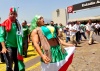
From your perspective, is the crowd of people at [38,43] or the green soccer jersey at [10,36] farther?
the green soccer jersey at [10,36]

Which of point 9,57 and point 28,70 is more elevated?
point 9,57

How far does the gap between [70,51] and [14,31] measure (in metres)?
1.44

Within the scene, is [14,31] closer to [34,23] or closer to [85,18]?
[34,23]

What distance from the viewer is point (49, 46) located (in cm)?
496

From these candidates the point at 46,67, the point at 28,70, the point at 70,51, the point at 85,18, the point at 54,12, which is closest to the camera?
the point at 46,67

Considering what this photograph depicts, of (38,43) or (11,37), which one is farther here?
(11,37)

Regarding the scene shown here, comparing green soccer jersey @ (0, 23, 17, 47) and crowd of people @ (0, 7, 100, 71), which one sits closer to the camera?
crowd of people @ (0, 7, 100, 71)

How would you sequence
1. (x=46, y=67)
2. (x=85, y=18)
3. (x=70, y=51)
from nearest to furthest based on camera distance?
(x=46, y=67) → (x=70, y=51) → (x=85, y=18)

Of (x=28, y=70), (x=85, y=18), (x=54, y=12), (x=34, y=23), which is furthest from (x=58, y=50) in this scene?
(x=85, y=18)

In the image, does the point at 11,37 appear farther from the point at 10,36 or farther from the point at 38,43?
the point at 38,43

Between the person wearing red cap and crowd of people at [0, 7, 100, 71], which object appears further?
the person wearing red cap

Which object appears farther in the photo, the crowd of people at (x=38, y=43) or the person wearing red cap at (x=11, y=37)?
the person wearing red cap at (x=11, y=37)

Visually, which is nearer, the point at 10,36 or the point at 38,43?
the point at 38,43

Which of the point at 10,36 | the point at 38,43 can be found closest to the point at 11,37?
the point at 10,36
